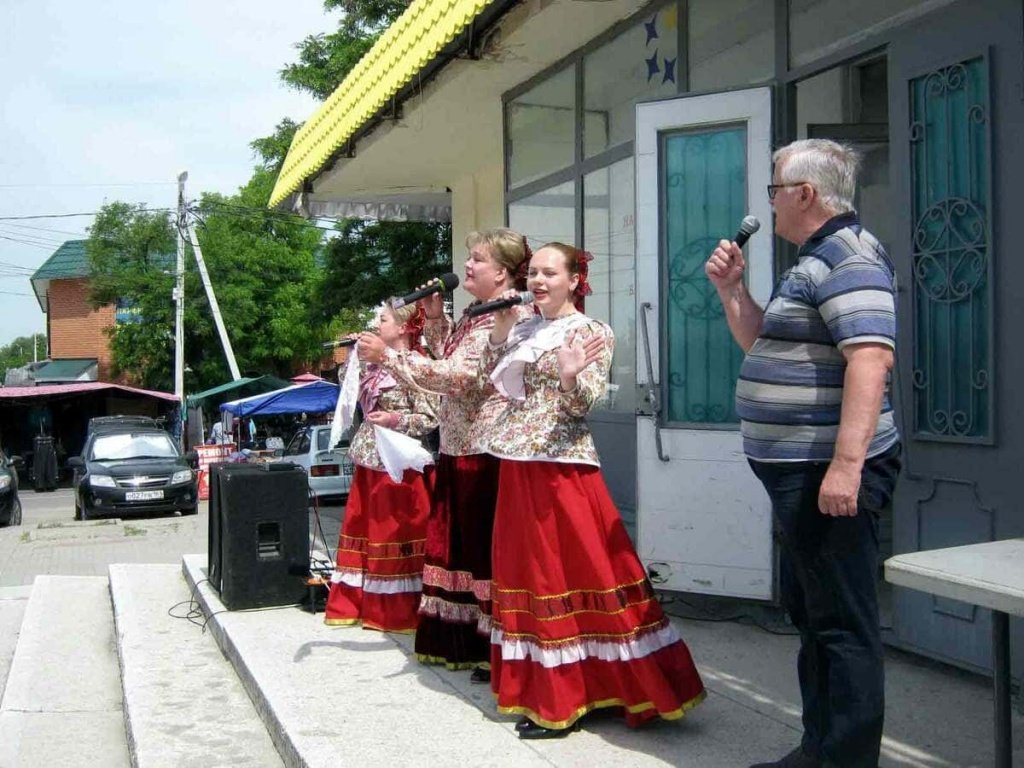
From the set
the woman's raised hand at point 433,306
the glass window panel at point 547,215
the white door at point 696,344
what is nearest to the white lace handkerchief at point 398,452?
the woman's raised hand at point 433,306

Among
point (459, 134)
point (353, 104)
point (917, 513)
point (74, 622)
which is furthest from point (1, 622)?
point (917, 513)

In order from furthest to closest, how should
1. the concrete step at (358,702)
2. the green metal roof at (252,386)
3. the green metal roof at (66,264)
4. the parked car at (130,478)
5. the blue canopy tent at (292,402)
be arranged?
the green metal roof at (66,264), the green metal roof at (252,386), the blue canopy tent at (292,402), the parked car at (130,478), the concrete step at (358,702)

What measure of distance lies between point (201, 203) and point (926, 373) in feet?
116

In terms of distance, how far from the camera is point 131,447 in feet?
58.9

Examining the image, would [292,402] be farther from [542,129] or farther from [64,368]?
[64,368]

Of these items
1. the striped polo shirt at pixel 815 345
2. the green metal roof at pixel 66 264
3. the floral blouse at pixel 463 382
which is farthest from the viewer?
the green metal roof at pixel 66 264

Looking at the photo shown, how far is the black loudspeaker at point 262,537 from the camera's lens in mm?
5988

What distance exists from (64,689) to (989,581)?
194 inches

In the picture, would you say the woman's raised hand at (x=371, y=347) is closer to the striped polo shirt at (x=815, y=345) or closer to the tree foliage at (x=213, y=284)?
the striped polo shirt at (x=815, y=345)

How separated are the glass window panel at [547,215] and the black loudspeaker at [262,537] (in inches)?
102

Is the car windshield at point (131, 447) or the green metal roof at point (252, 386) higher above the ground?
the green metal roof at point (252, 386)

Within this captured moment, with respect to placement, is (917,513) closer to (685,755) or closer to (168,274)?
(685,755)

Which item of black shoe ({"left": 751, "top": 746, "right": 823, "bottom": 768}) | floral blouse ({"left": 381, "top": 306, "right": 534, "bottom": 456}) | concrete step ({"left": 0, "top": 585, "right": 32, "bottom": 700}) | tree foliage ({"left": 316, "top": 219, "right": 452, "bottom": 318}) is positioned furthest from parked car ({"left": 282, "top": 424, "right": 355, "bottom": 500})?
black shoe ({"left": 751, "top": 746, "right": 823, "bottom": 768})

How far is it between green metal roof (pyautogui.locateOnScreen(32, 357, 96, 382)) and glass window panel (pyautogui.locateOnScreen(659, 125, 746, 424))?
45.6m
